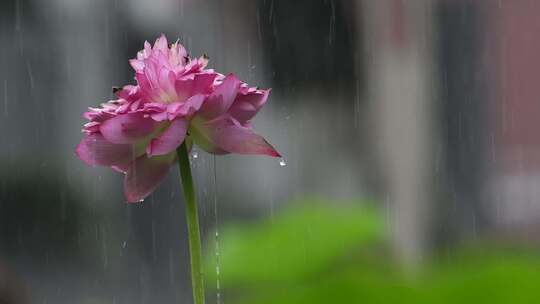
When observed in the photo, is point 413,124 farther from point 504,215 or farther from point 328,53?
point 504,215

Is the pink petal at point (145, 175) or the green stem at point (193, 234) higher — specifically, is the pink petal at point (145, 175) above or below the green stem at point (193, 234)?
above

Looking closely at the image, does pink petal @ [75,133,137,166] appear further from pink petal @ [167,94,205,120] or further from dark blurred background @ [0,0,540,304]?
dark blurred background @ [0,0,540,304]

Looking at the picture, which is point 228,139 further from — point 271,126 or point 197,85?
point 271,126

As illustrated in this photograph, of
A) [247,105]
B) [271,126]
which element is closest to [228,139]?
[247,105]

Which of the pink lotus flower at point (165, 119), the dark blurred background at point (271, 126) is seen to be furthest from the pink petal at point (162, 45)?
the dark blurred background at point (271, 126)

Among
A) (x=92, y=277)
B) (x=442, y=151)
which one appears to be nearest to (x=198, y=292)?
(x=92, y=277)

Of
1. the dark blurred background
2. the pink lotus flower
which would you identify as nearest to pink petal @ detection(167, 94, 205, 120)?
the pink lotus flower

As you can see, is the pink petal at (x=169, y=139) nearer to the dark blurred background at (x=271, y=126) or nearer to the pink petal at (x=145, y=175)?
the pink petal at (x=145, y=175)
